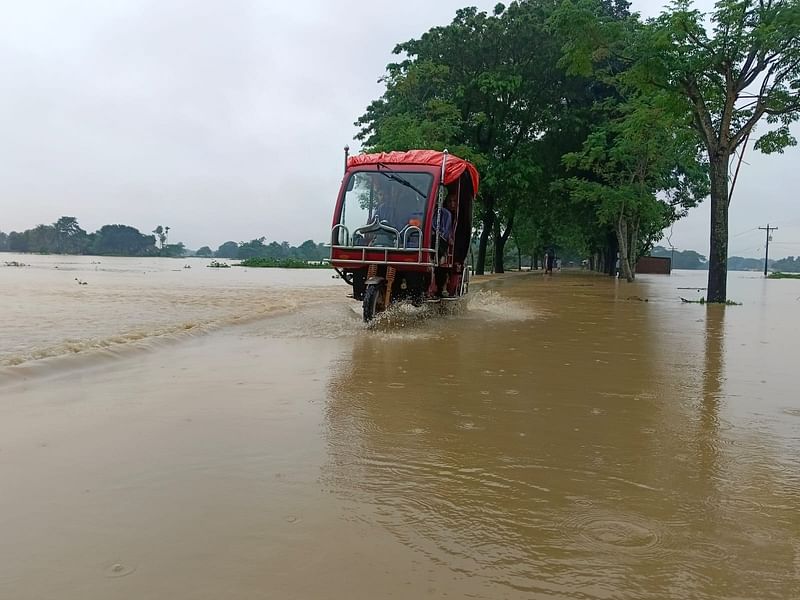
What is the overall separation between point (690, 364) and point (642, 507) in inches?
194

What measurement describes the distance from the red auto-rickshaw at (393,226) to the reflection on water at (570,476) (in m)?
3.93

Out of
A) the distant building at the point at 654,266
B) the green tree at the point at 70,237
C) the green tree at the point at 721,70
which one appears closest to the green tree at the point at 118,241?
the green tree at the point at 70,237

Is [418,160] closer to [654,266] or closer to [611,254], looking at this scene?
[611,254]

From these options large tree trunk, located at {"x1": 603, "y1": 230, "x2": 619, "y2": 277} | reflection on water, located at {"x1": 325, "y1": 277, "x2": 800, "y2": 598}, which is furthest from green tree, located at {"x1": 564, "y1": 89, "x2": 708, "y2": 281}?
reflection on water, located at {"x1": 325, "y1": 277, "x2": 800, "y2": 598}

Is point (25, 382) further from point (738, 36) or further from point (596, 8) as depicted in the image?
point (596, 8)

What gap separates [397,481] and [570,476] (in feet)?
3.36

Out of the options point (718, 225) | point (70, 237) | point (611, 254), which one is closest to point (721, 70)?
point (718, 225)

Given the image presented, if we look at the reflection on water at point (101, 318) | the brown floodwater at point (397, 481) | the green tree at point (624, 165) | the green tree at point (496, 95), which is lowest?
the brown floodwater at point (397, 481)

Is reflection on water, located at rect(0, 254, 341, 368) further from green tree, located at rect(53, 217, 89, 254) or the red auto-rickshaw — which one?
green tree, located at rect(53, 217, 89, 254)

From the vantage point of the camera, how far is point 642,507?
9.92 feet

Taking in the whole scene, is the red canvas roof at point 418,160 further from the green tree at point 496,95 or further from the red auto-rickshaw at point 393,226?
the green tree at point 496,95

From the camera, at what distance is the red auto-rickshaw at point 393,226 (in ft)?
35.4

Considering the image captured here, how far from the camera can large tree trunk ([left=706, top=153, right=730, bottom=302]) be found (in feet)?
54.9

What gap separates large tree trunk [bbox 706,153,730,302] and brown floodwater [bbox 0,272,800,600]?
11.4m
